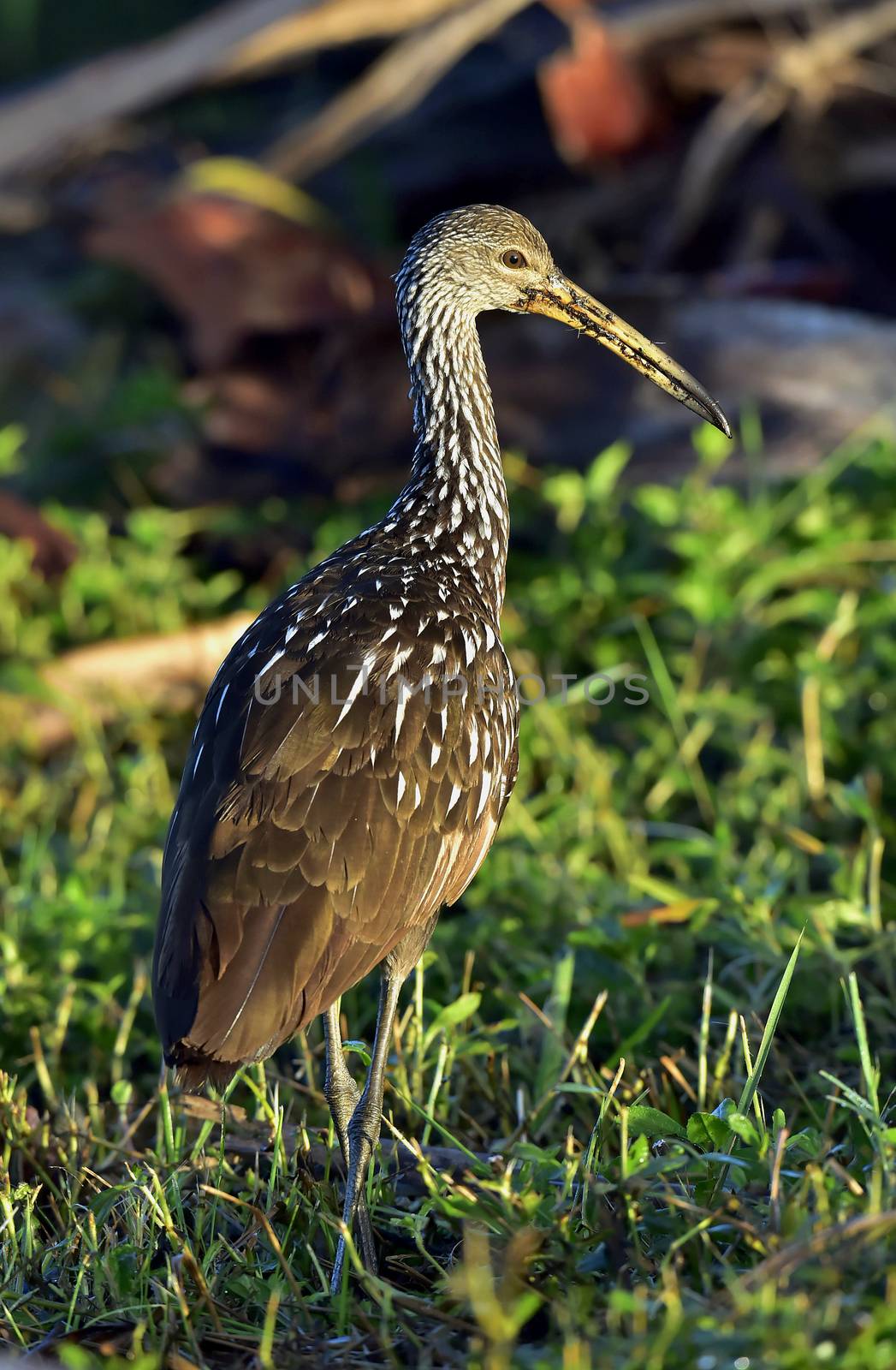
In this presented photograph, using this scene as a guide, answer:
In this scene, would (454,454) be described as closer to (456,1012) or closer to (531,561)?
(456,1012)

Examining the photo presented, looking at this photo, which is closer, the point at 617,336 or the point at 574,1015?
the point at 574,1015

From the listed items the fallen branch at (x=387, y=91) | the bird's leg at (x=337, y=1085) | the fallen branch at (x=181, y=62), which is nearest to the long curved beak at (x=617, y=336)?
the bird's leg at (x=337, y=1085)

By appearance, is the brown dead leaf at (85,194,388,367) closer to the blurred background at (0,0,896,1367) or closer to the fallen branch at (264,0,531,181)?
the blurred background at (0,0,896,1367)

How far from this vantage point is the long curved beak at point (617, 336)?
13.4 feet

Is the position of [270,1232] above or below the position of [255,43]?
below

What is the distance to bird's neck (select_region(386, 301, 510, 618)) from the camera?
12.9ft

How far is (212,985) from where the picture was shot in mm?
2990

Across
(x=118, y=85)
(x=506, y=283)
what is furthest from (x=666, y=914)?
(x=118, y=85)

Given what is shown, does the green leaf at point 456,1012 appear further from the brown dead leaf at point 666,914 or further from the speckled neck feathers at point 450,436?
the speckled neck feathers at point 450,436

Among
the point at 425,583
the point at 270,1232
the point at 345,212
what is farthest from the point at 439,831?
the point at 345,212

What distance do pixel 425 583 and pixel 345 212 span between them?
5.16 m

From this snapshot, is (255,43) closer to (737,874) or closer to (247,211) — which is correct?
(247,211)

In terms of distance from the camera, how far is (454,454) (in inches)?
158

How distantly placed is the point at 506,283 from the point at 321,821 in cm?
159
